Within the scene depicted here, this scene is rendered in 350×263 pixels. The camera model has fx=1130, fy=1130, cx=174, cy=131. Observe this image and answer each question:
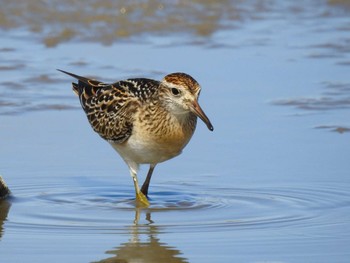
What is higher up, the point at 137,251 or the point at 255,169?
the point at 255,169

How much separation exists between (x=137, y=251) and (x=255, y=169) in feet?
7.99

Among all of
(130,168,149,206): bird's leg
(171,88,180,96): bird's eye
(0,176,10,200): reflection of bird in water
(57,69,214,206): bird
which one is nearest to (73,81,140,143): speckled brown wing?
(57,69,214,206): bird

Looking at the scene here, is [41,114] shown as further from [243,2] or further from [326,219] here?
[243,2]

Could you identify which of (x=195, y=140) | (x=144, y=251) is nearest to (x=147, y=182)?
(x=195, y=140)

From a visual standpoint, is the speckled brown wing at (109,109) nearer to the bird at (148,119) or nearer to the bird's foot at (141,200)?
the bird at (148,119)

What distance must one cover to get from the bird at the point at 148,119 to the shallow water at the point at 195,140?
0.34 m

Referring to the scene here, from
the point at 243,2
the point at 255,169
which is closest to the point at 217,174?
the point at 255,169

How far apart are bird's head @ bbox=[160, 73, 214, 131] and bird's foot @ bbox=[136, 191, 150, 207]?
76 centimetres

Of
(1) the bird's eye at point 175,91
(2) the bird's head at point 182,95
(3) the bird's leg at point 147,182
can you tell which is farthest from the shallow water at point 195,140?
(1) the bird's eye at point 175,91

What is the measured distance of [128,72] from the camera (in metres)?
13.3

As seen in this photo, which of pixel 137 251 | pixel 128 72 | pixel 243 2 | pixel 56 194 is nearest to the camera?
pixel 137 251

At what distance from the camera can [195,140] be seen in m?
11.1

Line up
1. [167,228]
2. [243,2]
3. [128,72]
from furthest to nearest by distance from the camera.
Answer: [243,2], [128,72], [167,228]

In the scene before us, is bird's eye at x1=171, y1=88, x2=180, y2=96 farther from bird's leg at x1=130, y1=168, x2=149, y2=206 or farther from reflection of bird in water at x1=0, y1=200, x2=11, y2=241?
reflection of bird in water at x1=0, y1=200, x2=11, y2=241
